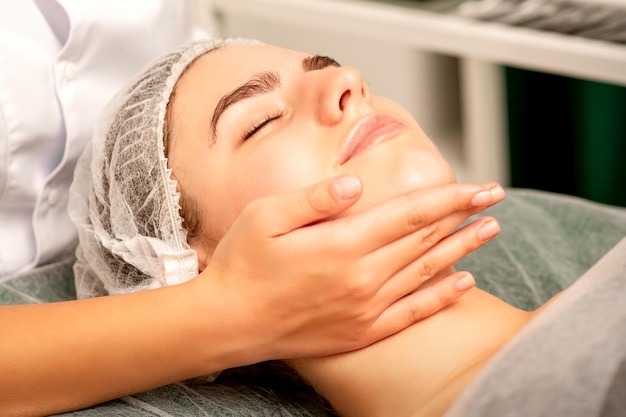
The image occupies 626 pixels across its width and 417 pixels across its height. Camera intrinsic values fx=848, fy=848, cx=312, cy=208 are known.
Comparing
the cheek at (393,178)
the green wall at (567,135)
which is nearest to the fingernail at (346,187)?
the cheek at (393,178)

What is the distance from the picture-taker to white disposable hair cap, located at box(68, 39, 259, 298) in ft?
4.09

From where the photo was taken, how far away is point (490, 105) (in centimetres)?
267

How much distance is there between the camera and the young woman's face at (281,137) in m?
1.16

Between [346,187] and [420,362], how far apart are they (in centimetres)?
27

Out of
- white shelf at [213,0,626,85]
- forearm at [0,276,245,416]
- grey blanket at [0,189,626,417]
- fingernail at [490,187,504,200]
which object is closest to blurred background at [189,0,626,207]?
white shelf at [213,0,626,85]

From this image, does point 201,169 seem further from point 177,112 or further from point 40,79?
point 40,79

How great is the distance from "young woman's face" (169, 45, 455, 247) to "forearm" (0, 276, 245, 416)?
0.57 feet

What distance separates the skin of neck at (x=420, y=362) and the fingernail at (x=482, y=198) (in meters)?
0.15

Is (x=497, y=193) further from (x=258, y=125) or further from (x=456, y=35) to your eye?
(x=456, y=35)

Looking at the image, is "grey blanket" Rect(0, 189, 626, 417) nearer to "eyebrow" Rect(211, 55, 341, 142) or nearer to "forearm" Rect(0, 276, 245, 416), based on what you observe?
"forearm" Rect(0, 276, 245, 416)

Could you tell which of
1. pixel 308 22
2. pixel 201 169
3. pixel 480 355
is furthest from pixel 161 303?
pixel 308 22

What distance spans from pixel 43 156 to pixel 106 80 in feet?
0.67

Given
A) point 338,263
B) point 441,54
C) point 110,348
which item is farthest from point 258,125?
point 441,54

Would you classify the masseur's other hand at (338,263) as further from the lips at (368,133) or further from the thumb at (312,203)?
the lips at (368,133)
